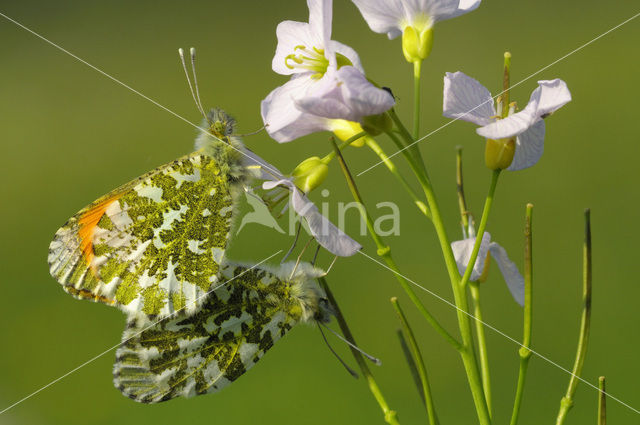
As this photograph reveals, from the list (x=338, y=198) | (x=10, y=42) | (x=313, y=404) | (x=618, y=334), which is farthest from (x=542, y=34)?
(x=10, y=42)

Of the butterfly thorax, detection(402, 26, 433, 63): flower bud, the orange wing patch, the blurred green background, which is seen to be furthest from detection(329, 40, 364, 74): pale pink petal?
the blurred green background

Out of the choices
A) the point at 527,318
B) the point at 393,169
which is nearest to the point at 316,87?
the point at 393,169

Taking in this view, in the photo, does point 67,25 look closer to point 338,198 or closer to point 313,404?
point 338,198

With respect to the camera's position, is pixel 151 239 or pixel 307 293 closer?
pixel 307 293

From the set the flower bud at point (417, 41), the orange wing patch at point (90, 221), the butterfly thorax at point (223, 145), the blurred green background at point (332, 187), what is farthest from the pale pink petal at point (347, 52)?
the blurred green background at point (332, 187)

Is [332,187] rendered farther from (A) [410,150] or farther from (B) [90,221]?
(A) [410,150]

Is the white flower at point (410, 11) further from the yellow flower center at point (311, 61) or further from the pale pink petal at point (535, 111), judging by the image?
the pale pink petal at point (535, 111)
